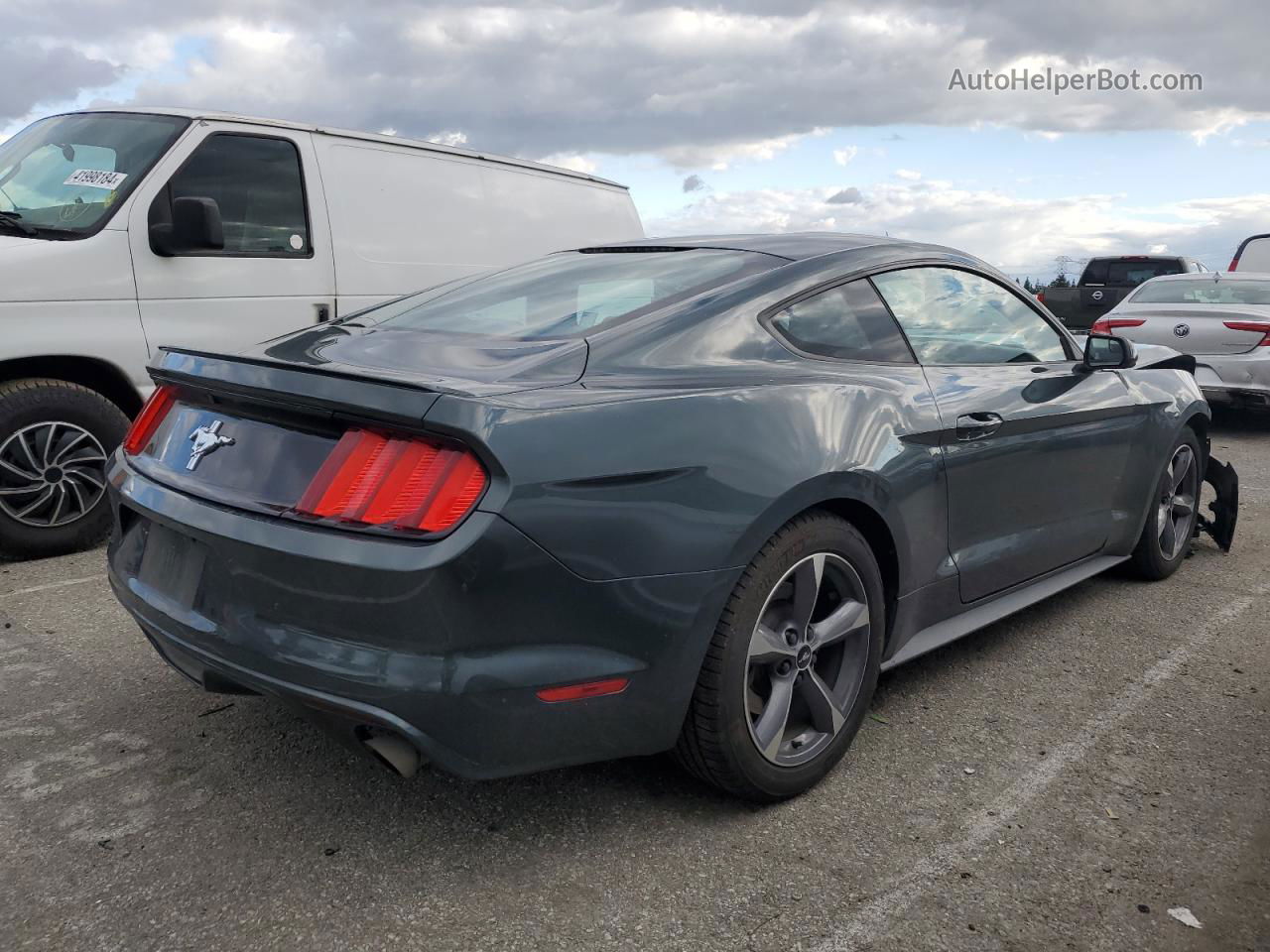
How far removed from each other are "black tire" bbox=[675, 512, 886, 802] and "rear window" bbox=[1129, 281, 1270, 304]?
8.45 metres

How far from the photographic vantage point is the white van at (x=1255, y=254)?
16859 mm

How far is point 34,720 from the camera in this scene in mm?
3170

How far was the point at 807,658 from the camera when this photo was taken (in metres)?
2.78

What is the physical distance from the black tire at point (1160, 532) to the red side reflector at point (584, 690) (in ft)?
9.86

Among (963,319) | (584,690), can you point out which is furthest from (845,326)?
(584,690)

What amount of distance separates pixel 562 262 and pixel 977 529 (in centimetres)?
156

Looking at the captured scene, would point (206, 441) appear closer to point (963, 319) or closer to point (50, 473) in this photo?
point (963, 319)

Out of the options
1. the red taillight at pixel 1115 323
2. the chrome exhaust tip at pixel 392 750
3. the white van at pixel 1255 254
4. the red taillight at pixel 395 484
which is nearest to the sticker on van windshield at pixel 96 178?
the red taillight at pixel 395 484

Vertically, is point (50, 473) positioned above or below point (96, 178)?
below

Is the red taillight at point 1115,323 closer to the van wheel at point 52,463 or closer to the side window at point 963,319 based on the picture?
the side window at point 963,319

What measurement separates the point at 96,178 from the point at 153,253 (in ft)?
1.54

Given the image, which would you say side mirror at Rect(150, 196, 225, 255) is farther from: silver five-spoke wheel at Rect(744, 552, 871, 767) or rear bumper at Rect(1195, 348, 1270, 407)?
rear bumper at Rect(1195, 348, 1270, 407)

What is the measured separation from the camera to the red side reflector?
2.29 metres

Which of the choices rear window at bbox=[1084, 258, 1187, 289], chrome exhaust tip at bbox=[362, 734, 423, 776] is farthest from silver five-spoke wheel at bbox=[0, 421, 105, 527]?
rear window at bbox=[1084, 258, 1187, 289]
